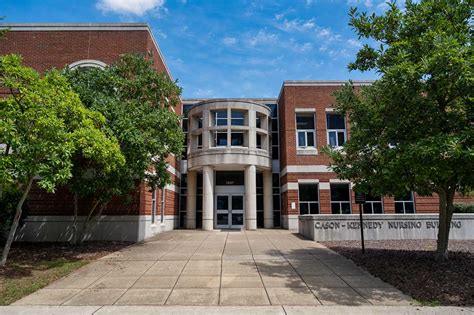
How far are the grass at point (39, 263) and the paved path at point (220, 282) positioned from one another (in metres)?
0.37

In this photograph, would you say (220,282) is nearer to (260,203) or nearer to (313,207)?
(313,207)

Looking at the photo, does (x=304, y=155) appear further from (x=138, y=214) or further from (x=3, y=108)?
(x=3, y=108)

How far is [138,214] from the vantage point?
1622 cm

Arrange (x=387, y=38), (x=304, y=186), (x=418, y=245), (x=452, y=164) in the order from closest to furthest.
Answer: (x=452, y=164) < (x=387, y=38) < (x=418, y=245) < (x=304, y=186)

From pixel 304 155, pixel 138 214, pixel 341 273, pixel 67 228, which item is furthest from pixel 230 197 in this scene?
pixel 341 273

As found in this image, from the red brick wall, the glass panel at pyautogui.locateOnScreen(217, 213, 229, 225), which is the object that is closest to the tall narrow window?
the red brick wall

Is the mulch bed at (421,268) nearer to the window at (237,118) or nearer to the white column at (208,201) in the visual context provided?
the white column at (208,201)

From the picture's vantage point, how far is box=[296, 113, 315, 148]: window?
2411 cm

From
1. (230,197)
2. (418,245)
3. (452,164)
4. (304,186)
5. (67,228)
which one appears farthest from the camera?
(230,197)

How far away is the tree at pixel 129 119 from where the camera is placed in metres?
11.7

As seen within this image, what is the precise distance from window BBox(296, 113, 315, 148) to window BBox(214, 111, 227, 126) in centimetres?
547

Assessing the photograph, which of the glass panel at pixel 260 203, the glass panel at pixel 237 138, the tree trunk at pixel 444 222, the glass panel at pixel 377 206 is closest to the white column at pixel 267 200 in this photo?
the glass panel at pixel 260 203

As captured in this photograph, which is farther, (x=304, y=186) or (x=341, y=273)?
(x=304, y=186)

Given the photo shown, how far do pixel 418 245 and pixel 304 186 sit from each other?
1039 cm
